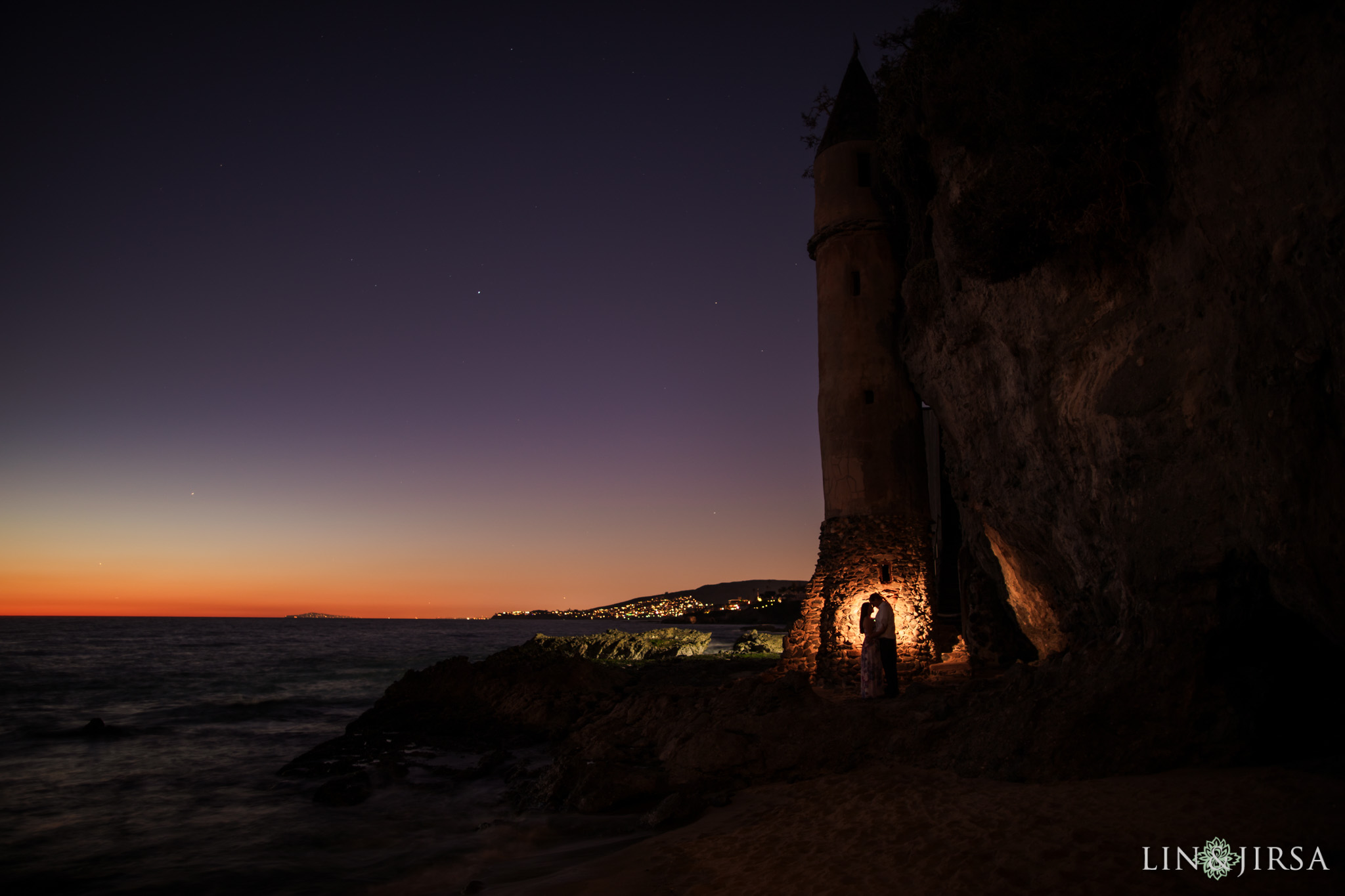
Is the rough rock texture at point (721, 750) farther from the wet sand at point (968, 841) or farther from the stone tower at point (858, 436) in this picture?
the stone tower at point (858, 436)

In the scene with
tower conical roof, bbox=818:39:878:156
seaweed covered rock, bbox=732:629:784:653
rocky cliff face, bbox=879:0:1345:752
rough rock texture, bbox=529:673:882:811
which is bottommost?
seaweed covered rock, bbox=732:629:784:653

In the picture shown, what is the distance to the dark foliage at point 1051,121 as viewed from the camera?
693 cm

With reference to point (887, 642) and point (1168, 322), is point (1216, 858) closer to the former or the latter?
point (1168, 322)

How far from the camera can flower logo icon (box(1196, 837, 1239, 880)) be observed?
Result: 4.77 metres

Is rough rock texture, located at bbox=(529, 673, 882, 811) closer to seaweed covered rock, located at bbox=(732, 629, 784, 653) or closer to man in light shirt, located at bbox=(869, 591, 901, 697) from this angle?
man in light shirt, located at bbox=(869, 591, 901, 697)

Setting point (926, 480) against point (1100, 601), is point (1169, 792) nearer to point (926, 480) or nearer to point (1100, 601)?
point (1100, 601)

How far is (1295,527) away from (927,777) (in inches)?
173

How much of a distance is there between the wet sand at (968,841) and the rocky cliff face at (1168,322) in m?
1.00

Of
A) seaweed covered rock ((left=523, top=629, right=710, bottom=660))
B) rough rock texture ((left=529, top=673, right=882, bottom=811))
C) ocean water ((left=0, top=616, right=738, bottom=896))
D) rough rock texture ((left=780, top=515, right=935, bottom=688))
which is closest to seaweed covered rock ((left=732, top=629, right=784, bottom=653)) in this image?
seaweed covered rock ((left=523, top=629, right=710, bottom=660))

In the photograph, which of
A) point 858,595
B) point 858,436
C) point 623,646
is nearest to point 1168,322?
point 858,436

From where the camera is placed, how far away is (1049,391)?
29.5ft

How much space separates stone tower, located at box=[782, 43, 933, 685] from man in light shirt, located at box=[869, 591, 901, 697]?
290 centimetres

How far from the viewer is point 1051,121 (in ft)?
24.8

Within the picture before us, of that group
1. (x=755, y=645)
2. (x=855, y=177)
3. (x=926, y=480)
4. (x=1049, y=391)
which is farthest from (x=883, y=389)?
(x=755, y=645)
